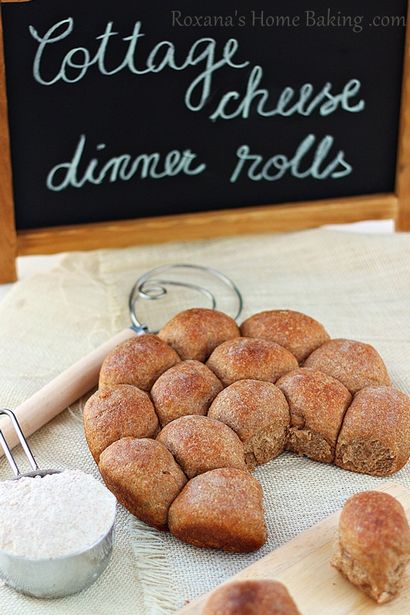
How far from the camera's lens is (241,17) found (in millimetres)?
1859

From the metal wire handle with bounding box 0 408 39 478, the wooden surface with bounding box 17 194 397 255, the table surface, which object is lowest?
the table surface

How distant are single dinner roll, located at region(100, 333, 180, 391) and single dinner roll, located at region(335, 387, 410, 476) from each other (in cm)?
31

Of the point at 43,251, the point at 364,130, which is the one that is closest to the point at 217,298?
the point at 43,251

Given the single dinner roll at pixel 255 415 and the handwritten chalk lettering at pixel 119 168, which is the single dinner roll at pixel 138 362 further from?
the handwritten chalk lettering at pixel 119 168

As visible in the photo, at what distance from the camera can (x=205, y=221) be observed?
2012 mm

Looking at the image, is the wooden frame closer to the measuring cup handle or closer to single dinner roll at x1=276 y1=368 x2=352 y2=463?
the measuring cup handle

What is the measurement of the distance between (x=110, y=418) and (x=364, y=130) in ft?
3.43

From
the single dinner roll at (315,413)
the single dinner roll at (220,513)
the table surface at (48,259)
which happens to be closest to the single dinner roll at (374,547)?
the single dinner roll at (220,513)

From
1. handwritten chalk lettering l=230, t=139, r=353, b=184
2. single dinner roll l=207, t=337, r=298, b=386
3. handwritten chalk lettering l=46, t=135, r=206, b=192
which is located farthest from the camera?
handwritten chalk lettering l=230, t=139, r=353, b=184

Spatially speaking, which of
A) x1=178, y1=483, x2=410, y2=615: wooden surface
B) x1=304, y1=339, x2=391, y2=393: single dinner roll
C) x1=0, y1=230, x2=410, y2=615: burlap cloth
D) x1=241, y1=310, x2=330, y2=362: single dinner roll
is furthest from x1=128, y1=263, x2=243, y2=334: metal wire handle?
x1=178, y1=483, x2=410, y2=615: wooden surface

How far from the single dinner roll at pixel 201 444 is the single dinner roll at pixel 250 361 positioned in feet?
0.43

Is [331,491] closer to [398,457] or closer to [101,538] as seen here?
[398,457]

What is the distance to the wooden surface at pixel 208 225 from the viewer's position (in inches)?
76.2

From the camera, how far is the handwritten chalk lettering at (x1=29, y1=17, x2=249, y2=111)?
5.81 feet
